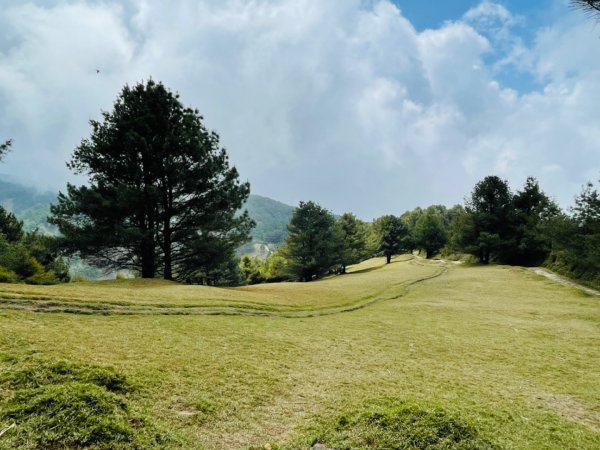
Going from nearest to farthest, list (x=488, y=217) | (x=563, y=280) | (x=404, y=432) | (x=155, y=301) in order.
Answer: (x=404, y=432) → (x=155, y=301) → (x=563, y=280) → (x=488, y=217)

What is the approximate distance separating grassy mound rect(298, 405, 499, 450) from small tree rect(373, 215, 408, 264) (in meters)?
71.8

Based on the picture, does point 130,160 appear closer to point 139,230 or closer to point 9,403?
point 139,230

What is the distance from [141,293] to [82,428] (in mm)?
12946

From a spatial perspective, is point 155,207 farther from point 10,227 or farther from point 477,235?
point 477,235

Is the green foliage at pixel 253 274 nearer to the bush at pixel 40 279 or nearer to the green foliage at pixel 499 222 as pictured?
the green foliage at pixel 499 222

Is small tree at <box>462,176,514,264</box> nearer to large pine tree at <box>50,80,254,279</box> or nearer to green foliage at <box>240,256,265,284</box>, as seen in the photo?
green foliage at <box>240,256,265,284</box>

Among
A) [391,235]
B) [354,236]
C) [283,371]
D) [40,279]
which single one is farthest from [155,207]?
[391,235]

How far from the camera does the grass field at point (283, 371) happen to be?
4.88m

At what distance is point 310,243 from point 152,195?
29.2 metres

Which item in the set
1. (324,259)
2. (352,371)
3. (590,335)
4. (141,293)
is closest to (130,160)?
(141,293)

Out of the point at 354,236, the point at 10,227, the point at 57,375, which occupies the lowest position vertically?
the point at 57,375

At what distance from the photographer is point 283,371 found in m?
7.83

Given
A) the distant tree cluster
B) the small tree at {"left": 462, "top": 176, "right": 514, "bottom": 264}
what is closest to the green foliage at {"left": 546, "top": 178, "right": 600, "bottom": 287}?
the small tree at {"left": 462, "top": 176, "right": 514, "bottom": 264}

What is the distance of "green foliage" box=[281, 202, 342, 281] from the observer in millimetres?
48969
